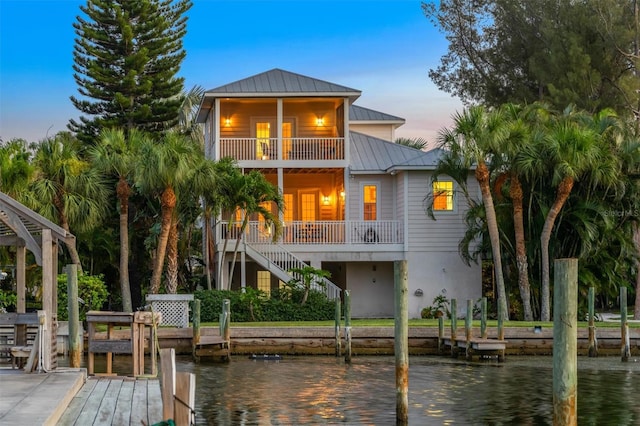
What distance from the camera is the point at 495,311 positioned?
39.0m

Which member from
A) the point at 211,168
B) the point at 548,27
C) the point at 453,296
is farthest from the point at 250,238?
the point at 548,27

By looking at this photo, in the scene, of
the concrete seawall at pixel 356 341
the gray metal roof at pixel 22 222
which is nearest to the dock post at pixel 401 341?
the gray metal roof at pixel 22 222

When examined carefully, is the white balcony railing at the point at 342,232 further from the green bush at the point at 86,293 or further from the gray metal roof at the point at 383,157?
the green bush at the point at 86,293

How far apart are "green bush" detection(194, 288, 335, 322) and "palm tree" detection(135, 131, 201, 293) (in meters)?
1.82

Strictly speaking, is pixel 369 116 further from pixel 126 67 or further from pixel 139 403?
pixel 139 403

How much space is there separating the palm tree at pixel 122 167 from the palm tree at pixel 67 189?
0.59m

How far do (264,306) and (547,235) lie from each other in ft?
30.9

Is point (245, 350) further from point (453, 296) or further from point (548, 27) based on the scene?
point (548, 27)

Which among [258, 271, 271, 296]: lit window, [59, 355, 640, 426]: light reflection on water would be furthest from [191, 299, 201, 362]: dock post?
[258, 271, 271, 296]: lit window

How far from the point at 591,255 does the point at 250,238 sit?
1161 centimetres

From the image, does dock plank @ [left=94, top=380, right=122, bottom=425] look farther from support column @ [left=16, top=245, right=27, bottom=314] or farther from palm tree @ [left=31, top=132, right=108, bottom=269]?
palm tree @ [left=31, top=132, right=108, bottom=269]

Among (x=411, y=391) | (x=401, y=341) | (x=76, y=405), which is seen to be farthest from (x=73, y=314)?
(x=411, y=391)

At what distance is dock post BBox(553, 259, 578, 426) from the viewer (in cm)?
1380

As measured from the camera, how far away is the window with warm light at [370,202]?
40.8 meters
